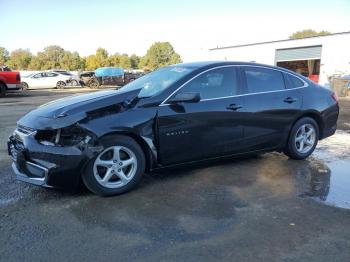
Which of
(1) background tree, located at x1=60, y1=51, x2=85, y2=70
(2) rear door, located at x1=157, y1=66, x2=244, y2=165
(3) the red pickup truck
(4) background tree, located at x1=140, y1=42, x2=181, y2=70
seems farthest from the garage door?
(4) background tree, located at x1=140, y1=42, x2=181, y2=70

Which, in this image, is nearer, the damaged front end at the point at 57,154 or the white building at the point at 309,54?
the damaged front end at the point at 57,154

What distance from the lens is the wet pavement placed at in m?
3.23

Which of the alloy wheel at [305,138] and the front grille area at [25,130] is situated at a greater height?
the front grille area at [25,130]

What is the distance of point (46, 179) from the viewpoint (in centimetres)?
415

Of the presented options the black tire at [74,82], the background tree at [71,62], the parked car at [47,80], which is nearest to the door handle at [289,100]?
the parked car at [47,80]

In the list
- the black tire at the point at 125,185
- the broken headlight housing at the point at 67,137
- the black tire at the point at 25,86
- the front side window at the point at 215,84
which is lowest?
the black tire at the point at 25,86

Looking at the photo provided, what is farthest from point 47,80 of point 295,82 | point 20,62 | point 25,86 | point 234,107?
point 20,62

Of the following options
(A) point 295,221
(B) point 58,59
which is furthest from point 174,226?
(B) point 58,59

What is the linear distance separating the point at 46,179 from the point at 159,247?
1581 millimetres

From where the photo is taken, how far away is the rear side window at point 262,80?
5.55 m

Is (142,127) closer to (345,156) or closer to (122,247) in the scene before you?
(122,247)

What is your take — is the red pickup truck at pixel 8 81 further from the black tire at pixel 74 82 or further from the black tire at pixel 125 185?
the black tire at pixel 125 185

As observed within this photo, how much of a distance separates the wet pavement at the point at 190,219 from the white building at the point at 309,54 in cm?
2575

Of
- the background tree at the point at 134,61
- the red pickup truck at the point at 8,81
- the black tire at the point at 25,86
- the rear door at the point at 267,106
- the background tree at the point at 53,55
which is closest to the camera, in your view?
the rear door at the point at 267,106
